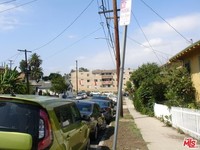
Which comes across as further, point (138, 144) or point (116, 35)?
point (116, 35)

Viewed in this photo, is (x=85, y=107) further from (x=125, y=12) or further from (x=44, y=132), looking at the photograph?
(x=44, y=132)

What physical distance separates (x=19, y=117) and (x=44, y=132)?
0.41m

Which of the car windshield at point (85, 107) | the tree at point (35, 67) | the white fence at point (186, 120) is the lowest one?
the white fence at point (186, 120)

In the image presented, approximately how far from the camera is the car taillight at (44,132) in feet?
17.5

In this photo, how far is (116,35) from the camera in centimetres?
2605

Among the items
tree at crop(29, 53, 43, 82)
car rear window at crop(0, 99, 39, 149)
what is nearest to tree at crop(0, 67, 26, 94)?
car rear window at crop(0, 99, 39, 149)

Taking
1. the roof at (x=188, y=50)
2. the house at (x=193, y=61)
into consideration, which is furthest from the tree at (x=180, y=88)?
the roof at (x=188, y=50)

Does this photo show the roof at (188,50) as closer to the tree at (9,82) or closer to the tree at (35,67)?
the tree at (9,82)

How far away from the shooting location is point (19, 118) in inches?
215

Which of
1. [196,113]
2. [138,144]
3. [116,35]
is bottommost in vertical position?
[138,144]

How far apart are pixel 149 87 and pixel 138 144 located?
49.1 ft

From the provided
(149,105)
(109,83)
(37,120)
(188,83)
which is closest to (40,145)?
(37,120)

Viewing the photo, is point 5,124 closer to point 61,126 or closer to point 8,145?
point 8,145

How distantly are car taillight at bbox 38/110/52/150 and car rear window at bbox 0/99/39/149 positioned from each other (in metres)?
0.08
